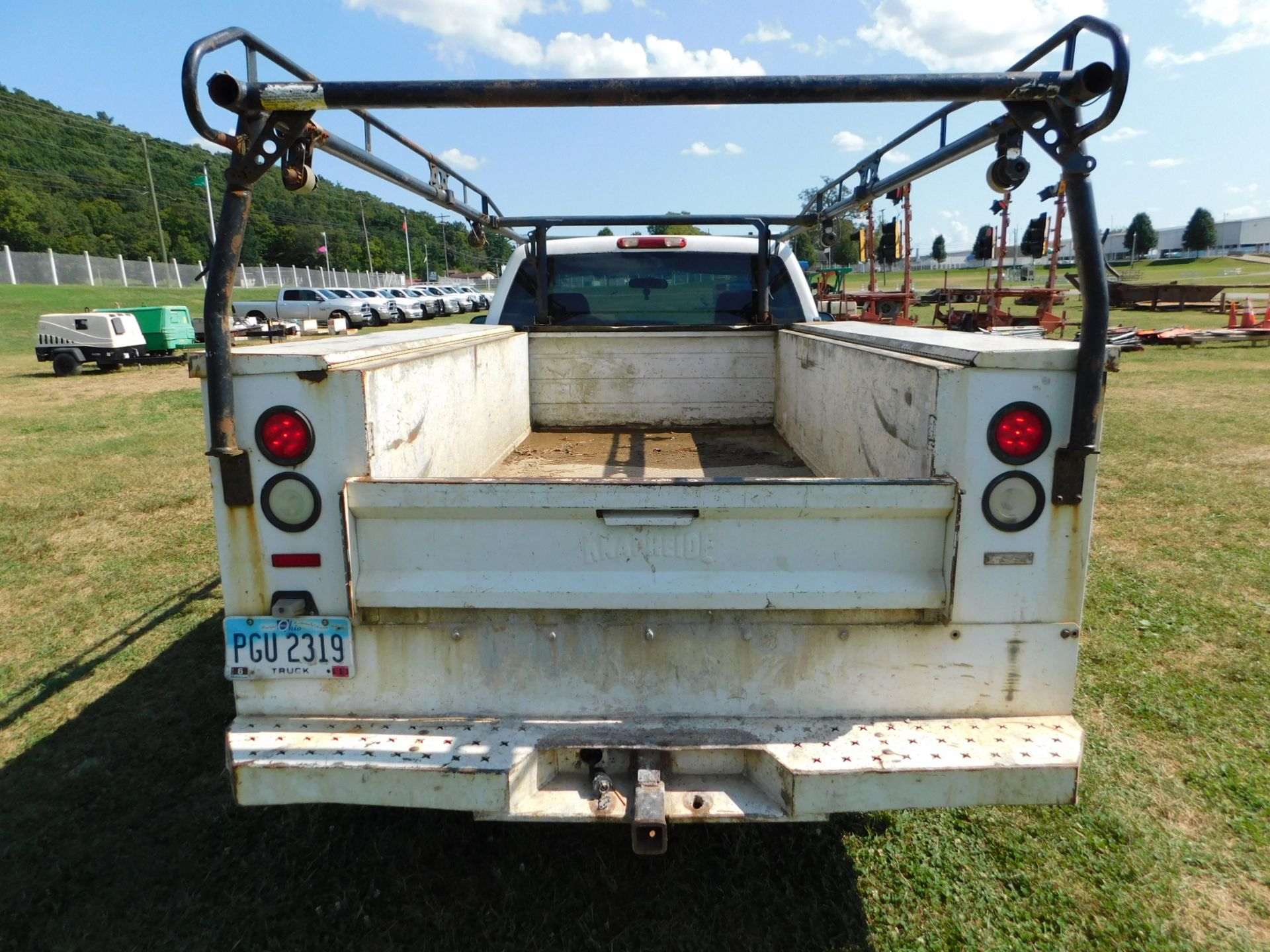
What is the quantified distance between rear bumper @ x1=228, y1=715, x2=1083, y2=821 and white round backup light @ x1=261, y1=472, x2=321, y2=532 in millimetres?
591

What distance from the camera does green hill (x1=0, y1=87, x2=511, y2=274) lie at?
66.4m

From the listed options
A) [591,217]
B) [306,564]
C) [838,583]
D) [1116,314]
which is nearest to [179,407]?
[591,217]

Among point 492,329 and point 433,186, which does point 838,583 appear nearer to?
point 492,329

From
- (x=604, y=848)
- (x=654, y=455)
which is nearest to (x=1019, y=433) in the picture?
(x=604, y=848)

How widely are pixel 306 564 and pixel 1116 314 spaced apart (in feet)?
121

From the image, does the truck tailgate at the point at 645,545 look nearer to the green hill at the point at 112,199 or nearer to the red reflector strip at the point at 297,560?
the red reflector strip at the point at 297,560

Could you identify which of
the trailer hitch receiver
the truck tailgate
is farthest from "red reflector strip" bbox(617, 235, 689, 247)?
the trailer hitch receiver

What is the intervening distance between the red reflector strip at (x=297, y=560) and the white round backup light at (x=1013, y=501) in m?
1.87

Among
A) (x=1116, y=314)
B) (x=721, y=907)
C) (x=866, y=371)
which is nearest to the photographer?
(x=721, y=907)

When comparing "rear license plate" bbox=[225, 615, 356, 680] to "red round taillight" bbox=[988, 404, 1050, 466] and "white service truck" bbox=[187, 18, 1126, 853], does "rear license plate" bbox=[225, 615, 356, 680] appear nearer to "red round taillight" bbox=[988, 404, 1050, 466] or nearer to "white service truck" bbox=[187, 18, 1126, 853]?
"white service truck" bbox=[187, 18, 1126, 853]

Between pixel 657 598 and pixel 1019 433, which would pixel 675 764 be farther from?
pixel 1019 433

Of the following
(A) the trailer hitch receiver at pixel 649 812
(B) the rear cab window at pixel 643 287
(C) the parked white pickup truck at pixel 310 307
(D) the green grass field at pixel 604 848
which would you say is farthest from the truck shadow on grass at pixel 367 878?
(C) the parked white pickup truck at pixel 310 307

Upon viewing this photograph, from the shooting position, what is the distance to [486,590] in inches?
91.0

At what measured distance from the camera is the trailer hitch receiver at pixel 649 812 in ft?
6.84
